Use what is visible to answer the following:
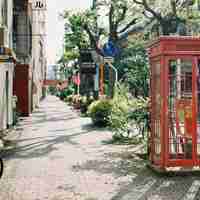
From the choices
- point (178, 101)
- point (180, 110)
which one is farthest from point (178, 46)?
point (180, 110)

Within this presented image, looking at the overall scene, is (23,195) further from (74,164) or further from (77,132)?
(77,132)

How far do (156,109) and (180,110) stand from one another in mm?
667

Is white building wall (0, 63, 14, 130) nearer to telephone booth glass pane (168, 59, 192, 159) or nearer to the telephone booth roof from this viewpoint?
telephone booth glass pane (168, 59, 192, 159)

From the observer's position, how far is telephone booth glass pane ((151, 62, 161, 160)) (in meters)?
11.7

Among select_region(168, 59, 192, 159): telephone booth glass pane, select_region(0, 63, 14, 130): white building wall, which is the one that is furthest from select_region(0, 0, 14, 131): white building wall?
select_region(168, 59, 192, 159): telephone booth glass pane

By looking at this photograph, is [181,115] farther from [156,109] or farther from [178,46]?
[178,46]

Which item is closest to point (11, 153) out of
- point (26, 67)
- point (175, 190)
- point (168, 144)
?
point (168, 144)

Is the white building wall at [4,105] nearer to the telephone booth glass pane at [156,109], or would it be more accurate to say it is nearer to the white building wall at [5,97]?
the white building wall at [5,97]

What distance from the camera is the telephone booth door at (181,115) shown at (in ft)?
37.2

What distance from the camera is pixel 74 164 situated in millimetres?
13266

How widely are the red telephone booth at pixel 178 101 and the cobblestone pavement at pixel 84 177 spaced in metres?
0.53

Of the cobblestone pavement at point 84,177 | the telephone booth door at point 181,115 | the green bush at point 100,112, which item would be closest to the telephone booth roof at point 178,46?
the telephone booth door at point 181,115

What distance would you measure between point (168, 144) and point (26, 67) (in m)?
27.0

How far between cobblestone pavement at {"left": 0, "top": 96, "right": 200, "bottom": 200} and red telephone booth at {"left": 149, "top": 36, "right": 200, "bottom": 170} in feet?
1.73
